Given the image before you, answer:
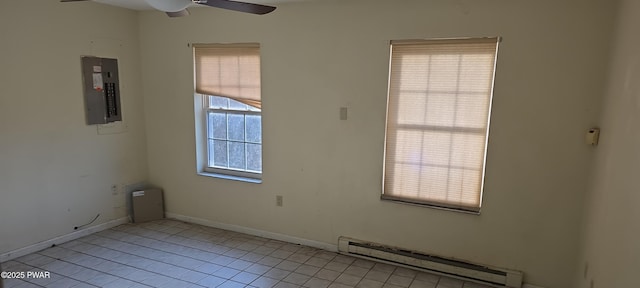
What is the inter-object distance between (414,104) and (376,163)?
0.61 m

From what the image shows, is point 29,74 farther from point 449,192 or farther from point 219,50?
point 449,192

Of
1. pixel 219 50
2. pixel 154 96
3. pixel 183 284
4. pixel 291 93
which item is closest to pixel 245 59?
pixel 219 50

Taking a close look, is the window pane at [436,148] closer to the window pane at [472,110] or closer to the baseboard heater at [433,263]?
the window pane at [472,110]

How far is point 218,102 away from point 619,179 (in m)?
3.49

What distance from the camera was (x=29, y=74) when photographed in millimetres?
3254

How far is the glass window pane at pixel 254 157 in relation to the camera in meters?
3.96

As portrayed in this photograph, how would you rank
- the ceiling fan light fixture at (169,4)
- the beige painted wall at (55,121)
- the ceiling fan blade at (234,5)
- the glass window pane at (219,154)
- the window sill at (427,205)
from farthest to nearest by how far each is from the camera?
the glass window pane at (219,154) → the beige painted wall at (55,121) → the window sill at (427,205) → the ceiling fan blade at (234,5) → the ceiling fan light fixture at (169,4)

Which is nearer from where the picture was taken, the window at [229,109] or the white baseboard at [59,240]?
the white baseboard at [59,240]

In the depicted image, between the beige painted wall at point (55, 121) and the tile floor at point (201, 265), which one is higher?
the beige painted wall at point (55, 121)

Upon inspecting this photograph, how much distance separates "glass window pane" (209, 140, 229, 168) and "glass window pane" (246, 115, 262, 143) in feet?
1.20

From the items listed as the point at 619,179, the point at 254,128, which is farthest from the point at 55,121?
the point at 619,179

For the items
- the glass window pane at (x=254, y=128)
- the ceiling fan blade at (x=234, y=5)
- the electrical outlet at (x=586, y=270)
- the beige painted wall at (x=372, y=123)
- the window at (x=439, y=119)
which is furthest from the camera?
the glass window pane at (x=254, y=128)

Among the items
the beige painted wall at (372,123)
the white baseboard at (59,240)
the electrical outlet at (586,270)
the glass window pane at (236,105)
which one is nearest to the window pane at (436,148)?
the beige painted wall at (372,123)

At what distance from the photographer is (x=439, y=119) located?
306 cm
